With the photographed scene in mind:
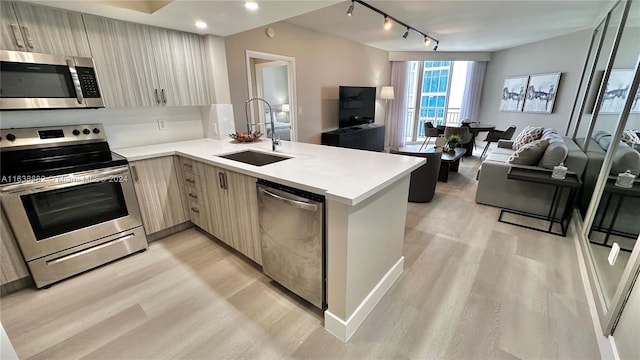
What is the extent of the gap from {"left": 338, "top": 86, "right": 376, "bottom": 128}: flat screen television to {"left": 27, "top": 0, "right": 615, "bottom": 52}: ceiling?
1025mm

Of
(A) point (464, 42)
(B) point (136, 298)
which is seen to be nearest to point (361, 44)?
(A) point (464, 42)

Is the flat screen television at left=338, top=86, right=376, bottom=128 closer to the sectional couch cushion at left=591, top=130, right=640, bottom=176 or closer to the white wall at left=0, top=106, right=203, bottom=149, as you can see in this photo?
the white wall at left=0, top=106, right=203, bottom=149

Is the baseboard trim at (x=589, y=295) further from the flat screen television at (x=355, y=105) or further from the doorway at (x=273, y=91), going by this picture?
the flat screen television at (x=355, y=105)

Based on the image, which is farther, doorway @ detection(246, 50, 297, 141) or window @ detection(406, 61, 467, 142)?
window @ detection(406, 61, 467, 142)

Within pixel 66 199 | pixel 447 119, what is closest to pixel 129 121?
pixel 66 199

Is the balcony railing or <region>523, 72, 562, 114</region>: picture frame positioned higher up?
<region>523, 72, 562, 114</region>: picture frame

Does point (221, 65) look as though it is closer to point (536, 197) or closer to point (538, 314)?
point (538, 314)

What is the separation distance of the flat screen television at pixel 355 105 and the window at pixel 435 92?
2.14m

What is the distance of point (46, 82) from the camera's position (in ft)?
6.72

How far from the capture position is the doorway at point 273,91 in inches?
155

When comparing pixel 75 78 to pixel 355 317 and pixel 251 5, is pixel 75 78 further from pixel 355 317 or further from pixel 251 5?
pixel 355 317

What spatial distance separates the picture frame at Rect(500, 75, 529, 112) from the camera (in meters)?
6.12

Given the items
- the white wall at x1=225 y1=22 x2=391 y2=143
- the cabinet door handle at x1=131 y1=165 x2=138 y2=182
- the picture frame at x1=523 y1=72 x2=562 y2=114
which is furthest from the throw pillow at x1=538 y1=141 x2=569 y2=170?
the cabinet door handle at x1=131 y1=165 x2=138 y2=182

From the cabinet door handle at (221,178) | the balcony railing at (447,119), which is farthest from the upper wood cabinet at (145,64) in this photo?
the balcony railing at (447,119)
